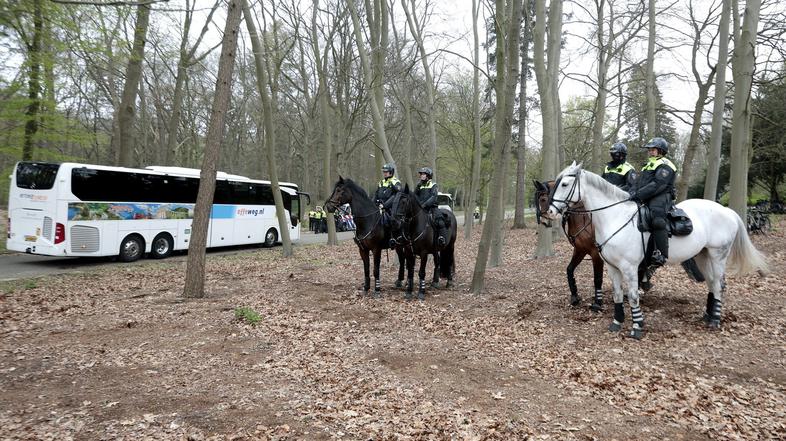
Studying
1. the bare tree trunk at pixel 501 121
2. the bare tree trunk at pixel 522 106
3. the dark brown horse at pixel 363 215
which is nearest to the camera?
the bare tree trunk at pixel 501 121

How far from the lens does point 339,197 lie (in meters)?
9.18

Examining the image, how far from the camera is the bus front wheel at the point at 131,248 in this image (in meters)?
15.1

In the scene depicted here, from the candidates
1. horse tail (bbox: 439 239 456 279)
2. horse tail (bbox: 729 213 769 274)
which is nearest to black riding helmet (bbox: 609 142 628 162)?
horse tail (bbox: 729 213 769 274)

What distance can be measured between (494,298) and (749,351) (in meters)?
4.11

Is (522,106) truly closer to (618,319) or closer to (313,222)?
(618,319)

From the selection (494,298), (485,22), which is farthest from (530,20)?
(494,298)

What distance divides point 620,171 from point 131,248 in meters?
15.3

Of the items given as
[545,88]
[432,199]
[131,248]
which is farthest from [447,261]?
[131,248]

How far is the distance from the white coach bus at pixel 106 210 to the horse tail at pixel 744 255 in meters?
16.5

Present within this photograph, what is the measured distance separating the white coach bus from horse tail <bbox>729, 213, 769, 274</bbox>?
16.5 m

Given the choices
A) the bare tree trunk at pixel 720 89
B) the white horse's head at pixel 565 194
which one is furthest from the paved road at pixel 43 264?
the bare tree trunk at pixel 720 89

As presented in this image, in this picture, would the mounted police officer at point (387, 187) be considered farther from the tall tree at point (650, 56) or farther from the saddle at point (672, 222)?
the tall tree at point (650, 56)

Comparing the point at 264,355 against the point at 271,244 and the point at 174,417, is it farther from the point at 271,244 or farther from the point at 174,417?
the point at 271,244

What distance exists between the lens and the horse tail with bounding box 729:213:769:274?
7125 millimetres
